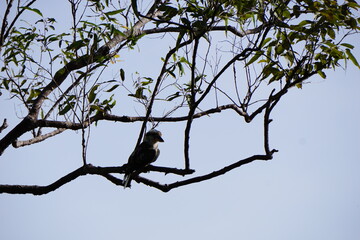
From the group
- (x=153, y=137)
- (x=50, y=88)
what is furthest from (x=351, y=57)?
(x=153, y=137)

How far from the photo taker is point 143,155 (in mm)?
4945

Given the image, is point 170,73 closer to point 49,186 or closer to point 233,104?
point 233,104

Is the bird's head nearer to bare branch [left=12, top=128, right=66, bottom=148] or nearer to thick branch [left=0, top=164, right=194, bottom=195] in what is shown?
bare branch [left=12, top=128, right=66, bottom=148]

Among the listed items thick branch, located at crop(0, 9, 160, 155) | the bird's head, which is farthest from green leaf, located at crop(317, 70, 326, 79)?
the bird's head

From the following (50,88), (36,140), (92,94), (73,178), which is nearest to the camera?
(73,178)

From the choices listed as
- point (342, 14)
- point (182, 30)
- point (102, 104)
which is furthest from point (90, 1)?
point (342, 14)

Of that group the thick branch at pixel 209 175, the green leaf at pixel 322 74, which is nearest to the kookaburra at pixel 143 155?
the thick branch at pixel 209 175

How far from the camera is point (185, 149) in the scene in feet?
11.0

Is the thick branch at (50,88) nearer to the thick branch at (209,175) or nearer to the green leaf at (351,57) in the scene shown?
the thick branch at (209,175)

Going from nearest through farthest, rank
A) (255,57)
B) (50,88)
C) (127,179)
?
(255,57), (127,179), (50,88)

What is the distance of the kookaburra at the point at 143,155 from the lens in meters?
4.17

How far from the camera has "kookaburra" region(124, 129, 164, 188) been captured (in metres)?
4.17

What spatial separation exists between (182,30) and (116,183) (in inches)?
65.1

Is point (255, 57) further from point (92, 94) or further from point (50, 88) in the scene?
point (50, 88)
